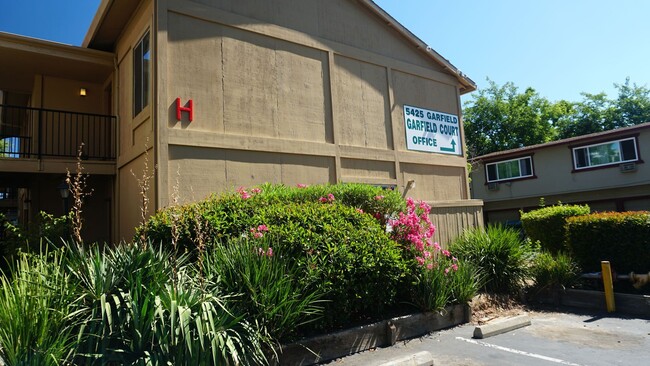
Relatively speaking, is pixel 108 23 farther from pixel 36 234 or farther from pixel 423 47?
pixel 423 47

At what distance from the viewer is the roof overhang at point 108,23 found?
9.02 m

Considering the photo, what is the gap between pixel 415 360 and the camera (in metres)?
5.15

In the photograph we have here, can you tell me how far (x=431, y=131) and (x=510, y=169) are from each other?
50.9 ft

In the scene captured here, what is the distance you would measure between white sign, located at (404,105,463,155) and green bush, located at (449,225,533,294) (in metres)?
4.02

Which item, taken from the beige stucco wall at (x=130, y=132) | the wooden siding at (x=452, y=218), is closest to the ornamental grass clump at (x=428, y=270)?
the wooden siding at (x=452, y=218)

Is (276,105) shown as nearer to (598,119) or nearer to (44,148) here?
(44,148)

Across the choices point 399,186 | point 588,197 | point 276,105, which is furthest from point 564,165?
point 276,105

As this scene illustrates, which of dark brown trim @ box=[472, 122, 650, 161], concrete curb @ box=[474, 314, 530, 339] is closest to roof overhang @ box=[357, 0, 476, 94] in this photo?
concrete curb @ box=[474, 314, 530, 339]

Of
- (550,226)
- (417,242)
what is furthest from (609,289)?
(417,242)

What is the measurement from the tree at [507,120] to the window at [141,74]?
33.1 metres

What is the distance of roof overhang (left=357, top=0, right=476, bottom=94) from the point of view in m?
11.9

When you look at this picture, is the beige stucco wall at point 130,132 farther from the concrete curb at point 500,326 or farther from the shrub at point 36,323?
the concrete curb at point 500,326

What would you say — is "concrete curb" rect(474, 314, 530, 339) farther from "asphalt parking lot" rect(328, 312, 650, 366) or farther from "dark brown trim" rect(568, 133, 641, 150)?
"dark brown trim" rect(568, 133, 641, 150)

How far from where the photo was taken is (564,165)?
2355cm
